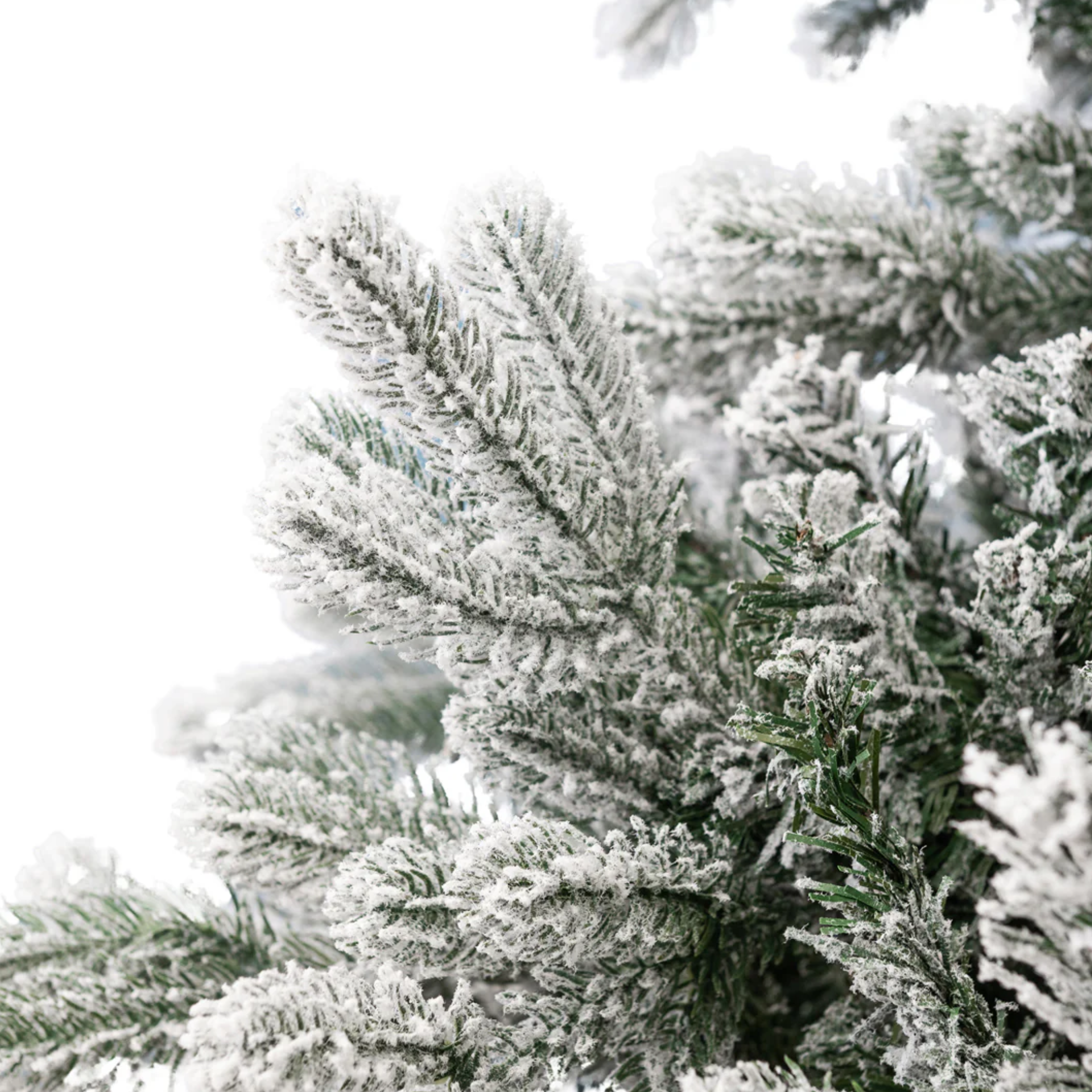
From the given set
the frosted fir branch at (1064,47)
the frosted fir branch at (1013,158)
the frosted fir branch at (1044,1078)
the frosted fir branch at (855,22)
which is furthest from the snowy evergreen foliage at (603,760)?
the frosted fir branch at (855,22)

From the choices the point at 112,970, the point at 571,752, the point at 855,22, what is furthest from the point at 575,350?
the point at 855,22

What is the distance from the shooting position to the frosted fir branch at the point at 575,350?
42cm

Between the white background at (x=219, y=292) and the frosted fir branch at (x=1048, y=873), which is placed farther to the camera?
the white background at (x=219, y=292)

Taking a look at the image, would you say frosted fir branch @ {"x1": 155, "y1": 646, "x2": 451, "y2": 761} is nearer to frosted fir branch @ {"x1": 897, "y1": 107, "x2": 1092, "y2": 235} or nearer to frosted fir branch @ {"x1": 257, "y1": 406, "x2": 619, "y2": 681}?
frosted fir branch @ {"x1": 257, "y1": 406, "x2": 619, "y2": 681}

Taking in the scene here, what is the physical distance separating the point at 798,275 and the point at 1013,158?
209 millimetres

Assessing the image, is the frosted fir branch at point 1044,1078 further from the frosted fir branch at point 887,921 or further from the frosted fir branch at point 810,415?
the frosted fir branch at point 810,415

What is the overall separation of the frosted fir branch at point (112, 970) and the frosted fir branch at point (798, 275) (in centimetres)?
58

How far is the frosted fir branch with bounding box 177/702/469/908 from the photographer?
1.54ft

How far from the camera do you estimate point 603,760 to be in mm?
469

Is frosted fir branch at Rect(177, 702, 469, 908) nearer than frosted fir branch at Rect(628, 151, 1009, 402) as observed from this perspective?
Yes

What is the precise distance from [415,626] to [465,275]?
174 millimetres

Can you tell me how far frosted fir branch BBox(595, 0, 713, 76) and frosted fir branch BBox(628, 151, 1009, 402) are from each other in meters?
0.37

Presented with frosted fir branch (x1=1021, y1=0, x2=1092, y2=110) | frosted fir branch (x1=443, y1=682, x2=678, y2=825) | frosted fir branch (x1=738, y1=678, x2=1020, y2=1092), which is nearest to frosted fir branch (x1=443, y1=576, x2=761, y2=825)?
frosted fir branch (x1=443, y1=682, x2=678, y2=825)

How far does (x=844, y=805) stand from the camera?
0.34m
